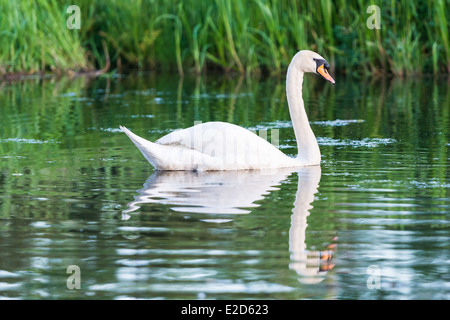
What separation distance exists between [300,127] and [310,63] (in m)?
0.63

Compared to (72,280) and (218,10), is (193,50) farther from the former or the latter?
(72,280)

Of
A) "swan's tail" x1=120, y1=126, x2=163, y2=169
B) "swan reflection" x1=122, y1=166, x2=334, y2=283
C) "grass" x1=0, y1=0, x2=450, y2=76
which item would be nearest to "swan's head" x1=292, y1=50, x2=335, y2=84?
"swan reflection" x1=122, y1=166, x2=334, y2=283

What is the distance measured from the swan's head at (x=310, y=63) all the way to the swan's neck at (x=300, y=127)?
7cm

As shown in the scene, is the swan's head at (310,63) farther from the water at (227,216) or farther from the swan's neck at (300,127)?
the water at (227,216)

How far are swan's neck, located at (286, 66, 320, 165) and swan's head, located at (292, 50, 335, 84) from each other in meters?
0.07

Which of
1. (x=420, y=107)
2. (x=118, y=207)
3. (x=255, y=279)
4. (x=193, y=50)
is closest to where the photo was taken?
(x=255, y=279)

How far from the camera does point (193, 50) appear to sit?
20.6 m

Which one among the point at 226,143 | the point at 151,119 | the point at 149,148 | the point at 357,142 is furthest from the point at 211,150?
the point at 151,119

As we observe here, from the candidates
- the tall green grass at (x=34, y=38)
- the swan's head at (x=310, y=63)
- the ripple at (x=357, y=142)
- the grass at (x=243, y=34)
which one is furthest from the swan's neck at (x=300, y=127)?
the tall green grass at (x=34, y=38)

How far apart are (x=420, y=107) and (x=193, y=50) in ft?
24.3

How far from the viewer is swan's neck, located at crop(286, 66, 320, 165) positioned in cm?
910

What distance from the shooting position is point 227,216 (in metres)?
6.76

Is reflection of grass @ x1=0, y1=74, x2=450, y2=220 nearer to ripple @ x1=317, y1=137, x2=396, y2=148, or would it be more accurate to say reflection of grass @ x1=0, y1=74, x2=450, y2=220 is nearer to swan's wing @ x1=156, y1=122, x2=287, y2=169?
ripple @ x1=317, y1=137, x2=396, y2=148
